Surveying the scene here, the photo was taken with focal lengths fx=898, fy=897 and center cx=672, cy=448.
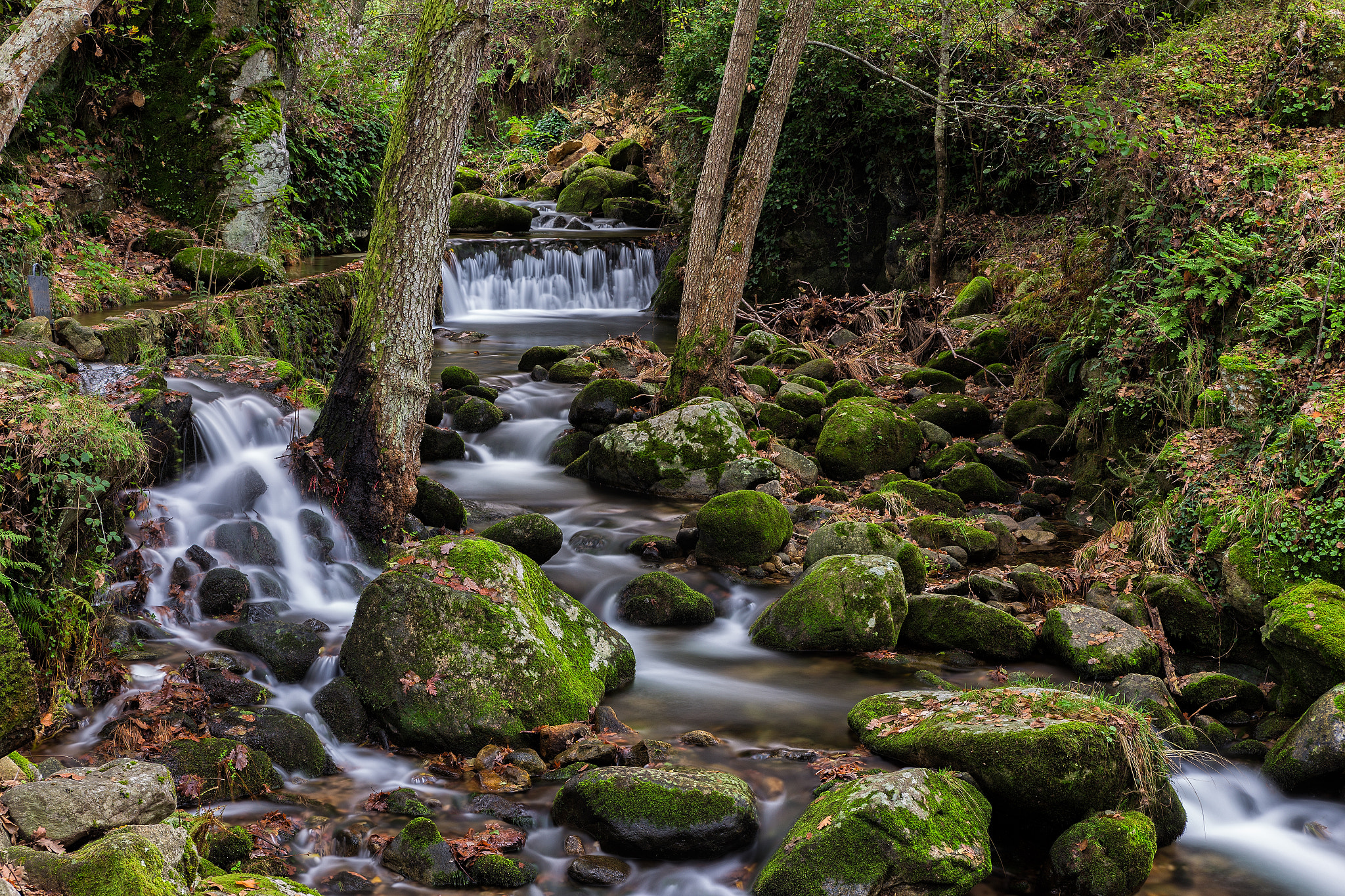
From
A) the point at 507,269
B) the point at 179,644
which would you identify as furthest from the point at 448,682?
the point at 507,269

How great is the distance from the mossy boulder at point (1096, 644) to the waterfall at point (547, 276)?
43.9 ft

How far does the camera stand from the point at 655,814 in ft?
15.0

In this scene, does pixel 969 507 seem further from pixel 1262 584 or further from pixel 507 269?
pixel 507 269

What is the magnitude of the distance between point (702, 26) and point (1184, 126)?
10.1m

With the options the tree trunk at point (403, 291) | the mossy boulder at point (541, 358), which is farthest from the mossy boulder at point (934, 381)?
the tree trunk at point (403, 291)

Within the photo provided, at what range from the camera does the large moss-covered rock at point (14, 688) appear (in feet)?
14.7

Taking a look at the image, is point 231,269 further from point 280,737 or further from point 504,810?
point 504,810

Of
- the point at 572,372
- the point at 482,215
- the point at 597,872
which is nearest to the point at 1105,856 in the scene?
the point at 597,872

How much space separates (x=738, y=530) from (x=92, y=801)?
5.76 m

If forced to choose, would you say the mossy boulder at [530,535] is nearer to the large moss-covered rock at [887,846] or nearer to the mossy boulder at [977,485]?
the large moss-covered rock at [887,846]

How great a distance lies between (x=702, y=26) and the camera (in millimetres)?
17172

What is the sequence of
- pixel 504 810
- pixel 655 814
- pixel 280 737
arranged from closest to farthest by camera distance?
pixel 655 814 < pixel 504 810 < pixel 280 737

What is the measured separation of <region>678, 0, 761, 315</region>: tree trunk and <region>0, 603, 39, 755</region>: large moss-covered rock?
310 inches

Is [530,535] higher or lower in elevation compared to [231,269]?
lower
